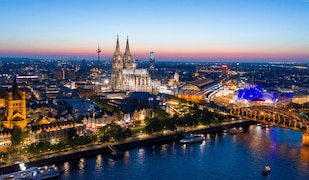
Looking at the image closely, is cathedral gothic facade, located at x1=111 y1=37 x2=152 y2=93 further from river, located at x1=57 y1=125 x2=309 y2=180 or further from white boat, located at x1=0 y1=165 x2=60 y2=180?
white boat, located at x1=0 y1=165 x2=60 y2=180

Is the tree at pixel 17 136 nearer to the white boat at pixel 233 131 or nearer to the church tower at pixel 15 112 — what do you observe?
the church tower at pixel 15 112

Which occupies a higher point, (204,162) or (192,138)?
(192,138)

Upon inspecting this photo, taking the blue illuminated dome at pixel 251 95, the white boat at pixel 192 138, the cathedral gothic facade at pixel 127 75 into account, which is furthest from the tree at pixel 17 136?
the blue illuminated dome at pixel 251 95

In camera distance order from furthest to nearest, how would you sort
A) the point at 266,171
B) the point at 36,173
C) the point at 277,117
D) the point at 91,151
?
the point at 277,117, the point at 91,151, the point at 266,171, the point at 36,173

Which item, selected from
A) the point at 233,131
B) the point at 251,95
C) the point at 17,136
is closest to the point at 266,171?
the point at 233,131

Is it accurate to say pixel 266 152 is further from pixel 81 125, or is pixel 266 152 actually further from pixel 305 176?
pixel 81 125

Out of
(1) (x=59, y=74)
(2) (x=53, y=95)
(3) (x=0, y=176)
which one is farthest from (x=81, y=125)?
(1) (x=59, y=74)

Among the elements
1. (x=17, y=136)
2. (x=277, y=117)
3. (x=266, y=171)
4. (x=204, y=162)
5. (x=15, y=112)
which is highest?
(x=15, y=112)

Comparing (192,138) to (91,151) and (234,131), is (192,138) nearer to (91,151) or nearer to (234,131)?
(234,131)
